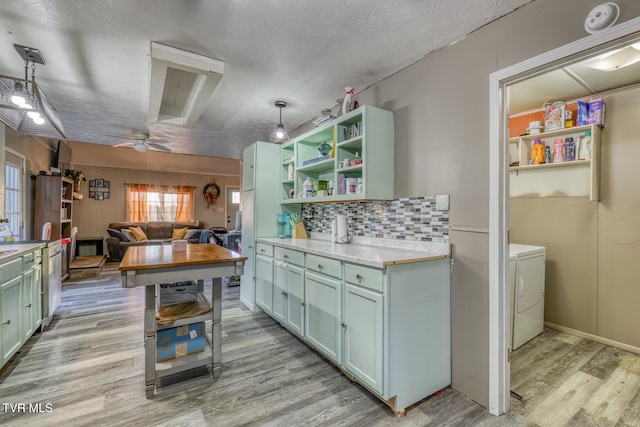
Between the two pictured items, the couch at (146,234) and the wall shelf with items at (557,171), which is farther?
the couch at (146,234)

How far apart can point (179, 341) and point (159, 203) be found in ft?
24.1

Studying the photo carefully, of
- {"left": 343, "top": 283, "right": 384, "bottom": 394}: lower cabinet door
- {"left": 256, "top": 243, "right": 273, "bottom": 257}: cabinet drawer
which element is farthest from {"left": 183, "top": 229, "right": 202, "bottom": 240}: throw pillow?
{"left": 343, "top": 283, "right": 384, "bottom": 394}: lower cabinet door

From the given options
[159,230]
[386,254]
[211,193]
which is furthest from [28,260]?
[211,193]

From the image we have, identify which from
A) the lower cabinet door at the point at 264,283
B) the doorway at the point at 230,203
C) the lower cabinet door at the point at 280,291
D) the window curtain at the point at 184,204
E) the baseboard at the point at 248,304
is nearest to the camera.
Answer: the lower cabinet door at the point at 280,291

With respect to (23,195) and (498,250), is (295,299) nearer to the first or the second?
(498,250)

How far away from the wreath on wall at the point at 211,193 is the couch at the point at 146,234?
0.75m

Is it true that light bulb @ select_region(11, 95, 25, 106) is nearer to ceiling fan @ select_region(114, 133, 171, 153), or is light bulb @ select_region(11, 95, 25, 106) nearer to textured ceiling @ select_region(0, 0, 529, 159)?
textured ceiling @ select_region(0, 0, 529, 159)

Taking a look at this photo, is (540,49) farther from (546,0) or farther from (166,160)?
(166,160)

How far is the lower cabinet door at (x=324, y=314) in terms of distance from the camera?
2.20 meters

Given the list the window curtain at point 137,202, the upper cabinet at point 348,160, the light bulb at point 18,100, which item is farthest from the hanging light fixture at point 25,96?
the window curtain at point 137,202

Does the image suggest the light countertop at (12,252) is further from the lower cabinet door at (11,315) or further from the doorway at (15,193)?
the doorway at (15,193)

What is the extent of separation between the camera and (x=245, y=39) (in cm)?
207

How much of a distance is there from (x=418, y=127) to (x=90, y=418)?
290cm

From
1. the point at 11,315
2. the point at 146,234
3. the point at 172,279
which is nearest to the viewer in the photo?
the point at 172,279
